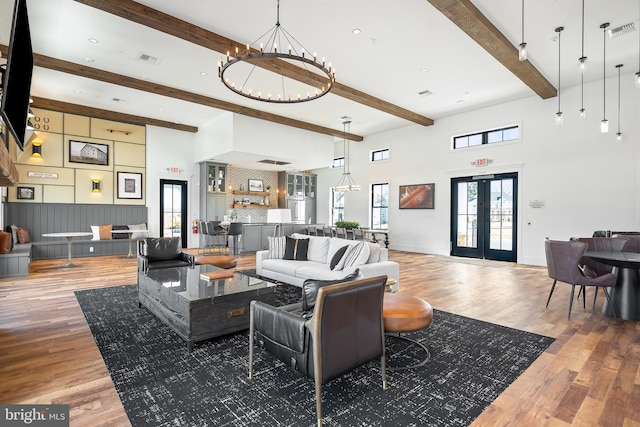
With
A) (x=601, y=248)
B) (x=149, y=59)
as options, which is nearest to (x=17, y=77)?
(x=149, y=59)

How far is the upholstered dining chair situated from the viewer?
3.86 metres

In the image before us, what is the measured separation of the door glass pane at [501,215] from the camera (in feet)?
27.5

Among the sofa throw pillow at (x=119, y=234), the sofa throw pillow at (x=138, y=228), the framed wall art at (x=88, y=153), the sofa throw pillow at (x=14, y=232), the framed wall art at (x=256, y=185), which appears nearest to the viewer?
the sofa throw pillow at (x=14, y=232)

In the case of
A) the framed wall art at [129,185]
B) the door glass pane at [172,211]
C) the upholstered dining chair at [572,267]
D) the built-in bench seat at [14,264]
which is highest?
the framed wall art at [129,185]

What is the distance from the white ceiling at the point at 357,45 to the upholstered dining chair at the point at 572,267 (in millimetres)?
3188

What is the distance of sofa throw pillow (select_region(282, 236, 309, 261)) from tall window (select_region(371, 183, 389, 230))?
635 cm

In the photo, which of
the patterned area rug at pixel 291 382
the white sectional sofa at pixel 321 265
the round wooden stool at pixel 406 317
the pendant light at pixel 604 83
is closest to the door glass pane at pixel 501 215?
the pendant light at pixel 604 83

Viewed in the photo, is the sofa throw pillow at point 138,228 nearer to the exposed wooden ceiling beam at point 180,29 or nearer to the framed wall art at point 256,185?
the framed wall art at point 256,185

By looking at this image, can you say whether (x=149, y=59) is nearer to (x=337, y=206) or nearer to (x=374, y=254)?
(x=374, y=254)

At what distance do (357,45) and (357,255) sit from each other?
3.44 metres

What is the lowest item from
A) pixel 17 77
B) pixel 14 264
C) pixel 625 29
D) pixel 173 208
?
pixel 14 264

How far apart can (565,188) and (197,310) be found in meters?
8.07

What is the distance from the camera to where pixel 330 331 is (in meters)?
1.99

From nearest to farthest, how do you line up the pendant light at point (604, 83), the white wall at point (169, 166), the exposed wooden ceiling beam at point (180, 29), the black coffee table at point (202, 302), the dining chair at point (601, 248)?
the black coffee table at point (202, 302) → the exposed wooden ceiling beam at point (180, 29) → the dining chair at point (601, 248) → the pendant light at point (604, 83) → the white wall at point (169, 166)
